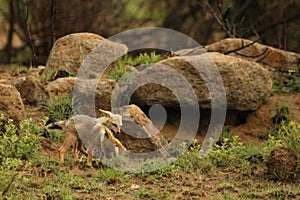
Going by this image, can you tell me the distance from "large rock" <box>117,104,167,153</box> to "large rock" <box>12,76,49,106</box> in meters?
1.35

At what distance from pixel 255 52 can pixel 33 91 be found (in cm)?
370

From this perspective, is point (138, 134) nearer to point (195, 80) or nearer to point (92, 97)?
point (92, 97)

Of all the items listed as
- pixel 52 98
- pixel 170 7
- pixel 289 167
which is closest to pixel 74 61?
pixel 52 98

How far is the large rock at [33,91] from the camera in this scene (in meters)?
9.40

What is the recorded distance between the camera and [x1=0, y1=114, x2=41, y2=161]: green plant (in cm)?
736

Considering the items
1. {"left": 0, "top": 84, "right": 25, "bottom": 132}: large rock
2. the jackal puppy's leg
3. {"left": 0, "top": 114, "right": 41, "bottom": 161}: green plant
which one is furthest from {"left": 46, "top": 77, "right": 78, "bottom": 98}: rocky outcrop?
the jackal puppy's leg

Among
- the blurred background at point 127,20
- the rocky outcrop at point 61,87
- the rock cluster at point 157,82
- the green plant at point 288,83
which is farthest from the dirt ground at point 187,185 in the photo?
the blurred background at point 127,20

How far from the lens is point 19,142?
743cm

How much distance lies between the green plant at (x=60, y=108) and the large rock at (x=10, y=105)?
101 centimetres

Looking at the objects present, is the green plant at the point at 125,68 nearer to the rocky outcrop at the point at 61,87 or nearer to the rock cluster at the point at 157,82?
the rock cluster at the point at 157,82

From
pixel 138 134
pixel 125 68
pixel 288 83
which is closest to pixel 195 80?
pixel 125 68

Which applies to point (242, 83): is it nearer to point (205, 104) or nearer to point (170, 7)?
point (205, 104)

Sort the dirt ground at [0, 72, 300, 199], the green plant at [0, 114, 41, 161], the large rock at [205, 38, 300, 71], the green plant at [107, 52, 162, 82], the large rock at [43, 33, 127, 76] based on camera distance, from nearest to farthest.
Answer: the dirt ground at [0, 72, 300, 199] < the green plant at [0, 114, 41, 161] < the green plant at [107, 52, 162, 82] < the large rock at [43, 33, 127, 76] < the large rock at [205, 38, 300, 71]

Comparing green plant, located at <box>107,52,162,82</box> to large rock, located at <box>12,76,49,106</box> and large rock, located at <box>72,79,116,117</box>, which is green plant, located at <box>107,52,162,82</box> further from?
large rock, located at <box>12,76,49,106</box>
